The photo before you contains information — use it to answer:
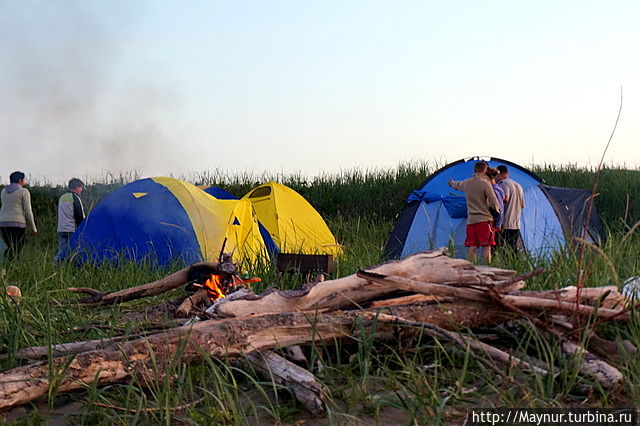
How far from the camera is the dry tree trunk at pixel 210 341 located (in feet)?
10.0

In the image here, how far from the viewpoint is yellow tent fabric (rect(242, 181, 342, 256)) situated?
12875 millimetres

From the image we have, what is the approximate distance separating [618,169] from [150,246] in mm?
14450

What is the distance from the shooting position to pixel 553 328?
3.33 meters

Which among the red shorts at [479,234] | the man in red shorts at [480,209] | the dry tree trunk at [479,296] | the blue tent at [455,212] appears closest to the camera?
the dry tree trunk at [479,296]

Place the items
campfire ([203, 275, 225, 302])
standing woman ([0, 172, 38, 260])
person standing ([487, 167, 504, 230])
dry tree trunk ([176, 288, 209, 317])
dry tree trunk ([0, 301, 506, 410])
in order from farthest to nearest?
standing woman ([0, 172, 38, 260]), person standing ([487, 167, 504, 230]), campfire ([203, 275, 225, 302]), dry tree trunk ([176, 288, 209, 317]), dry tree trunk ([0, 301, 506, 410])

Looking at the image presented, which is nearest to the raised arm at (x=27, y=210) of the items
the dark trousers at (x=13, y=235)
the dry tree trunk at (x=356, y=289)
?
the dark trousers at (x=13, y=235)

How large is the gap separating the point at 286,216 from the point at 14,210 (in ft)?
15.2

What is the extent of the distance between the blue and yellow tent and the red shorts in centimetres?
307

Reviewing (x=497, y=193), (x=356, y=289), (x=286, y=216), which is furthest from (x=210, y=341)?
(x=286, y=216)

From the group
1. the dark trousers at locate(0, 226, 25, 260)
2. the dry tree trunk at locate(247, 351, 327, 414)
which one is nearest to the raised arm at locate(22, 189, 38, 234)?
the dark trousers at locate(0, 226, 25, 260)

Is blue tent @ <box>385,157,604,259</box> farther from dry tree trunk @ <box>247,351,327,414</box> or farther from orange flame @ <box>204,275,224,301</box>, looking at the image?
dry tree trunk @ <box>247,351,327,414</box>

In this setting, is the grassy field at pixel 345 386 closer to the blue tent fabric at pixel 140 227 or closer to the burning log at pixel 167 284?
the burning log at pixel 167 284

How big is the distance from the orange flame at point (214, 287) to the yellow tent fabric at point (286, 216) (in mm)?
7622

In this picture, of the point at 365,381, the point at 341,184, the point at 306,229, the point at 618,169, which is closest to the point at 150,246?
the point at 306,229
